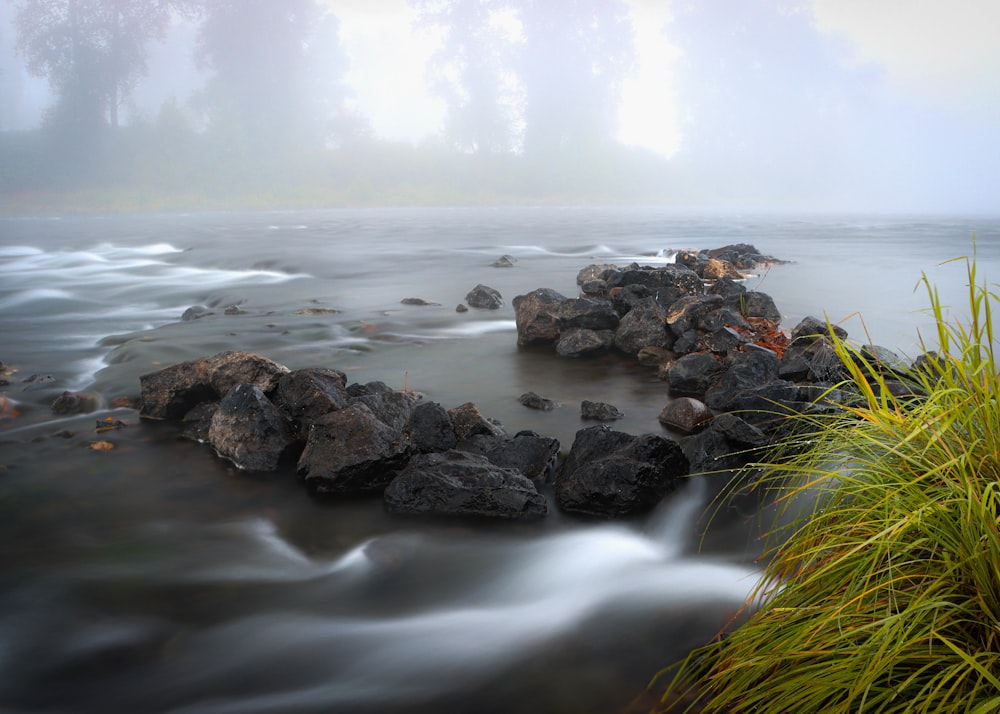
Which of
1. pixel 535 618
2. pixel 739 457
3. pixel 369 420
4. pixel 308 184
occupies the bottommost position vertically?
pixel 535 618

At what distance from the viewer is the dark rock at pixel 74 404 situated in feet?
20.5

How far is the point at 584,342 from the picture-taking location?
317 inches

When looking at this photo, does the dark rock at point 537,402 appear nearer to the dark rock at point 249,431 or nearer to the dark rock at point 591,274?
the dark rock at point 249,431

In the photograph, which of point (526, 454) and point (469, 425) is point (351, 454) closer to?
point (469, 425)

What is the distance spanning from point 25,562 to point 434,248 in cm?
2069

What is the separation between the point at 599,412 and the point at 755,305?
4342mm

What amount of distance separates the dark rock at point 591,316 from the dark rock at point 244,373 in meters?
3.76

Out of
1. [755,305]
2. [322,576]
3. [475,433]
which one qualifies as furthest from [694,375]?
[322,576]

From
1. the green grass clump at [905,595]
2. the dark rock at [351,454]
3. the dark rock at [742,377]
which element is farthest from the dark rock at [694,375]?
the green grass clump at [905,595]

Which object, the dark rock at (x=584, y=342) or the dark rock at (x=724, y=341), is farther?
the dark rock at (x=584, y=342)

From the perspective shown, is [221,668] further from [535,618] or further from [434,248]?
[434,248]

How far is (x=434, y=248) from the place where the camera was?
78.6 feet

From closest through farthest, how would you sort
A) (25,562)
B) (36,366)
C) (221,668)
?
(221,668)
(25,562)
(36,366)

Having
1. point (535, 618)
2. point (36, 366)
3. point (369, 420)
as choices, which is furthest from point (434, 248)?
point (535, 618)
